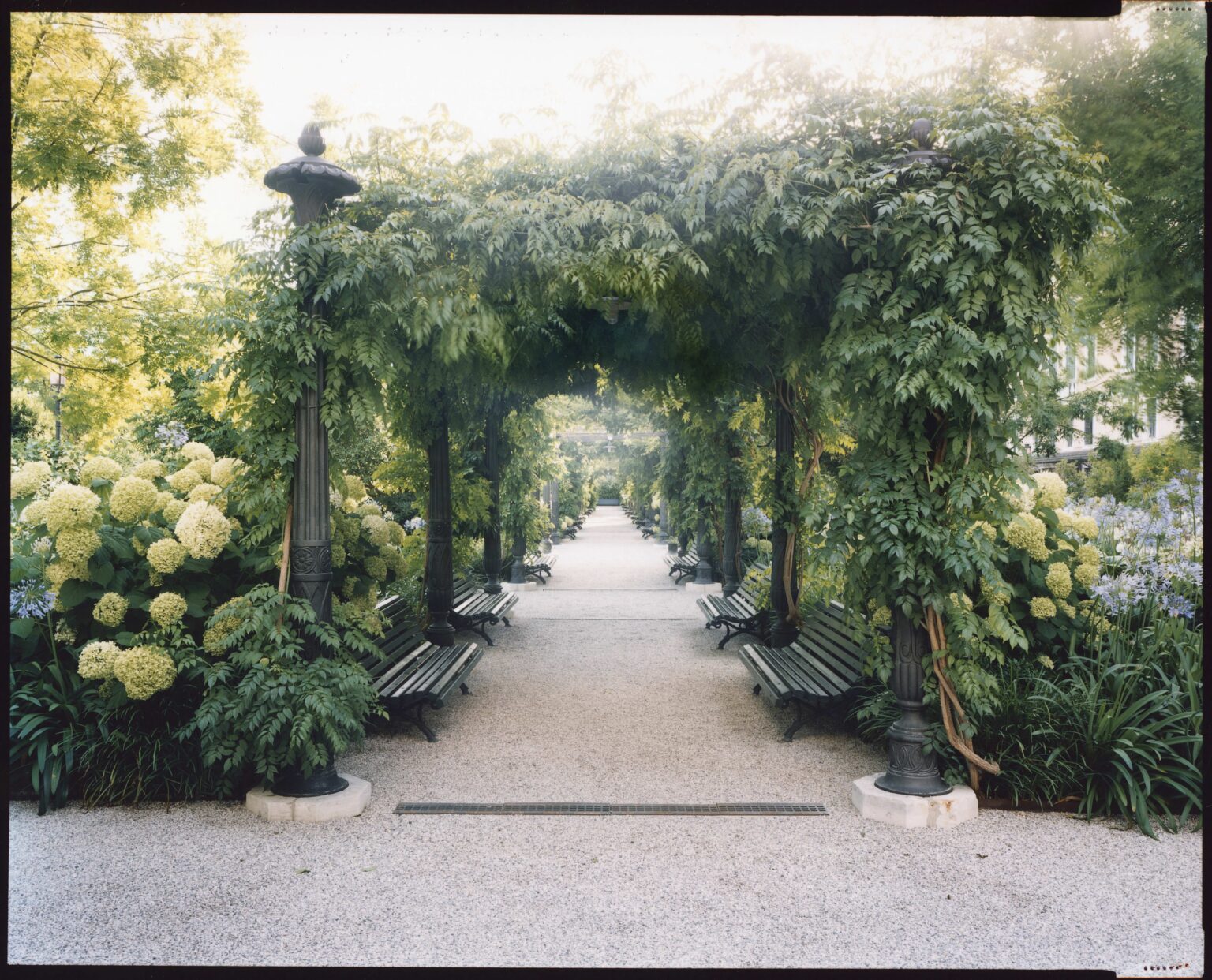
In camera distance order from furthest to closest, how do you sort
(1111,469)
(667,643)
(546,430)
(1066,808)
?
(546,430)
(1111,469)
(667,643)
(1066,808)


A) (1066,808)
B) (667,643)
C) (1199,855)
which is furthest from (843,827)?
(667,643)

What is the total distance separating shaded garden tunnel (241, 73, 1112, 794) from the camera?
Answer: 371cm

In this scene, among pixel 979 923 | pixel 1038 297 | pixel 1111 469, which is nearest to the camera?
pixel 979 923

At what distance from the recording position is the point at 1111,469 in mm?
10430

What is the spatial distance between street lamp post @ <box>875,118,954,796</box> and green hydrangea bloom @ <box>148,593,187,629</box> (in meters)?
3.73

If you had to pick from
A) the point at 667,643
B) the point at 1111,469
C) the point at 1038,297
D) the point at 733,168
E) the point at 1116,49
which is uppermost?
the point at 1116,49

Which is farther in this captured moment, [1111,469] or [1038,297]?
[1111,469]

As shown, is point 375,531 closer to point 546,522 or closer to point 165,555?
point 165,555

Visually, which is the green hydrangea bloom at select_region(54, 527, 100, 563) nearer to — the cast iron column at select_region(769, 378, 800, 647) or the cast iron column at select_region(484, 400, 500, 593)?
the cast iron column at select_region(769, 378, 800, 647)

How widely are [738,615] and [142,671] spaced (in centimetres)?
564

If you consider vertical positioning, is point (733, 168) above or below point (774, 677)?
above

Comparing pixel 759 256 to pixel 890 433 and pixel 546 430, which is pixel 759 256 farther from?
pixel 546 430

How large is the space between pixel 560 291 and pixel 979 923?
3.25 metres

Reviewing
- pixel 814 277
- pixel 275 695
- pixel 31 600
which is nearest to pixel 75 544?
pixel 31 600
